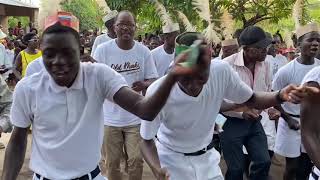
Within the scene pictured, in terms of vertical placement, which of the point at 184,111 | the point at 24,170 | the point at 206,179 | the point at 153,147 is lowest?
the point at 24,170

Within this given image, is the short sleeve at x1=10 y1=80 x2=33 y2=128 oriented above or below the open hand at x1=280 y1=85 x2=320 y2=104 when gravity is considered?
below

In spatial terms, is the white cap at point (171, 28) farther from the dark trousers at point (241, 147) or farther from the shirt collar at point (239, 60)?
the dark trousers at point (241, 147)

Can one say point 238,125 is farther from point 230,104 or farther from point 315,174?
point 315,174

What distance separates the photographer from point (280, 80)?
552 cm

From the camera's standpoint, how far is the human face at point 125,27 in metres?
5.47

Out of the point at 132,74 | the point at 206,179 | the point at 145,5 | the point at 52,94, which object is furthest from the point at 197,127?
the point at 145,5

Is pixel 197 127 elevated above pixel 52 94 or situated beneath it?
situated beneath

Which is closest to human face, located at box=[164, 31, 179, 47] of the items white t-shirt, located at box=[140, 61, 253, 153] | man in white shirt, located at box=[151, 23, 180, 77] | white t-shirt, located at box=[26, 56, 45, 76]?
man in white shirt, located at box=[151, 23, 180, 77]

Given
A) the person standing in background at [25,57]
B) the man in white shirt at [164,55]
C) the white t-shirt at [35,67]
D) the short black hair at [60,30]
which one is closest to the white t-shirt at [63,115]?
the short black hair at [60,30]

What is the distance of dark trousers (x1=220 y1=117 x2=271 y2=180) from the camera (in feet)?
16.6

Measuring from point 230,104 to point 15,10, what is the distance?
75.2 ft

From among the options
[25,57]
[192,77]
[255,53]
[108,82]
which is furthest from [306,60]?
[25,57]

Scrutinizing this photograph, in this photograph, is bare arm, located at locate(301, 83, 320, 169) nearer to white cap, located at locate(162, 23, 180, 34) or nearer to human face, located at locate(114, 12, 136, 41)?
human face, located at locate(114, 12, 136, 41)

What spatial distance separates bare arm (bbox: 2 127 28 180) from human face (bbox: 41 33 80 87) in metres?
0.41
